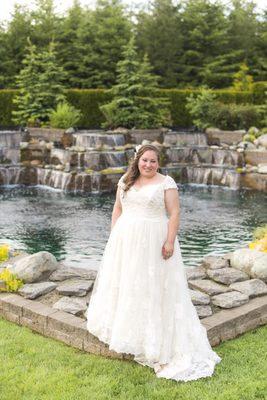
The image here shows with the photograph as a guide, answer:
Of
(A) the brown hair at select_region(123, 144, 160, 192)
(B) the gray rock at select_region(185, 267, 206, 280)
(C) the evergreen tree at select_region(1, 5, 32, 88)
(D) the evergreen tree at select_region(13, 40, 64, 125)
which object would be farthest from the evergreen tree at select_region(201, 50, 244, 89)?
(A) the brown hair at select_region(123, 144, 160, 192)

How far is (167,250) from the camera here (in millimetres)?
4641

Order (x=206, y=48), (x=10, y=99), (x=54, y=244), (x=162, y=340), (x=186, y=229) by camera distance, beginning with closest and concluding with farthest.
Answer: (x=162, y=340)
(x=54, y=244)
(x=186, y=229)
(x=10, y=99)
(x=206, y=48)

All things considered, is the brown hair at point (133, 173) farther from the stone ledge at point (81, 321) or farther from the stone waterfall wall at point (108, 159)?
the stone waterfall wall at point (108, 159)

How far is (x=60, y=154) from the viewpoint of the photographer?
63.6ft

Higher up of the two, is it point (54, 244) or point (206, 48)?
point (206, 48)

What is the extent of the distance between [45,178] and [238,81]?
48.8 feet

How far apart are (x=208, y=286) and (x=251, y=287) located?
507 mm

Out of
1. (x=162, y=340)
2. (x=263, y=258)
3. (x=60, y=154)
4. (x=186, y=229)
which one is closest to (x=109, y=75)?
(x=60, y=154)

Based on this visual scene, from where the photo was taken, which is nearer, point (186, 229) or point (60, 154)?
point (186, 229)

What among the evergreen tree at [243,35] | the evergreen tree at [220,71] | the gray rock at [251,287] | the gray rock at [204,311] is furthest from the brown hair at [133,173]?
the evergreen tree at [243,35]

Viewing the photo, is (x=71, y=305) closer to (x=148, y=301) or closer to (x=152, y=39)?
(x=148, y=301)

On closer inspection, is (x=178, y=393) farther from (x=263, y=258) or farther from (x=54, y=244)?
(x=54, y=244)

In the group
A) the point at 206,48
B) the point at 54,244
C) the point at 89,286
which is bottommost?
the point at 54,244

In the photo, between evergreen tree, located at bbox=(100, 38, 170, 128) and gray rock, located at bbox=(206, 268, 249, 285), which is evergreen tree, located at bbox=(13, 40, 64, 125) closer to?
evergreen tree, located at bbox=(100, 38, 170, 128)
